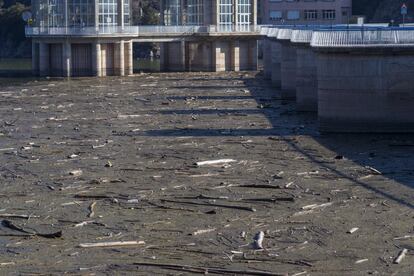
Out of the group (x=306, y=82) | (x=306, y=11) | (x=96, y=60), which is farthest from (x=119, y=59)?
(x=306, y=82)

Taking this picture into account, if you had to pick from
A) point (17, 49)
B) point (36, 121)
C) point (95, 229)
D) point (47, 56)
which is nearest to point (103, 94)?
point (36, 121)

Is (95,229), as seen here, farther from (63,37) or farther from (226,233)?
(63,37)

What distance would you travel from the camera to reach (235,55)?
101312 mm

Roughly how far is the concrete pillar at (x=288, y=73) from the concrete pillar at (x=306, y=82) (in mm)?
8126

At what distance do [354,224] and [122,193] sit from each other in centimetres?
726

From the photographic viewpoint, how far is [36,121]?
51469mm

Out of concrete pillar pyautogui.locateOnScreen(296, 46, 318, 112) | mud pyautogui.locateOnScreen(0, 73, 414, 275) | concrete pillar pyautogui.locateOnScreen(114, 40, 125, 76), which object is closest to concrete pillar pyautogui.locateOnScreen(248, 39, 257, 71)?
concrete pillar pyautogui.locateOnScreen(114, 40, 125, 76)

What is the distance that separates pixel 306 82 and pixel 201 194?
88.6ft

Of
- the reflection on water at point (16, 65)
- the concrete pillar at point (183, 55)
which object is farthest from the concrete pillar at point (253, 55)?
the reflection on water at point (16, 65)

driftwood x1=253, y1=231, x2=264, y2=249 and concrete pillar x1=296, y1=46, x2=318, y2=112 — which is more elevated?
concrete pillar x1=296, y1=46, x2=318, y2=112

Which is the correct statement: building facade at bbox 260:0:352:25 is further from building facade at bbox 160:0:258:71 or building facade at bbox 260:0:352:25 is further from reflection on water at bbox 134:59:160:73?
building facade at bbox 160:0:258:71

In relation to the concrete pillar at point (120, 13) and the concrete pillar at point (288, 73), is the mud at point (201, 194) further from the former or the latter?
the concrete pillar at point (120, 13)

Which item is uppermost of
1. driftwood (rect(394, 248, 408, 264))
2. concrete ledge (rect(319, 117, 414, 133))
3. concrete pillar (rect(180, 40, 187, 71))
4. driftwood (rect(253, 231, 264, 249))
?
concrete pillar (rect(180, 40, 187, 71))

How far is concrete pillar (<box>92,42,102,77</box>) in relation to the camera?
9038cm
